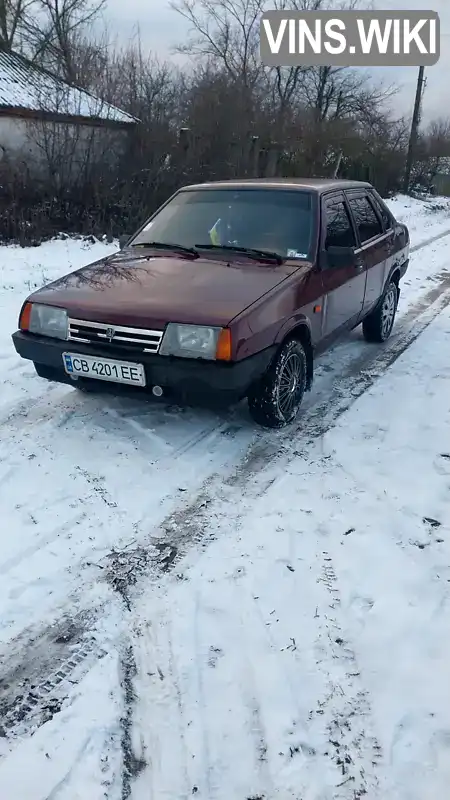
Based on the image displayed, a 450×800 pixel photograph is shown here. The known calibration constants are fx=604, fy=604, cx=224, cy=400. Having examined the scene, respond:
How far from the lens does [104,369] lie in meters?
3.78

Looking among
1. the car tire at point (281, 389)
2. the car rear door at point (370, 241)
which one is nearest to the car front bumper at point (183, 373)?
the car tire at point (281, 389)

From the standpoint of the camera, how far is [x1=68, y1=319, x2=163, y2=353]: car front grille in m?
3.67

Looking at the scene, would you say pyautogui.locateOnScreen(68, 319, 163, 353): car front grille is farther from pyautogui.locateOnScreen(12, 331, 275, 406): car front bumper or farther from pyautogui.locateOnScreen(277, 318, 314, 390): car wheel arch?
pyautogui.locateOnScreen(277, 318, 314, 390): car wheel arch

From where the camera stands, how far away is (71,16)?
2445cm

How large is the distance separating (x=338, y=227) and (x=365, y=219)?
0.91m

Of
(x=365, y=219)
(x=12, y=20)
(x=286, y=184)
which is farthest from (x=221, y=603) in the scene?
(x=12, y=20)

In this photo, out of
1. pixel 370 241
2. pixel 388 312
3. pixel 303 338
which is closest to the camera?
pixel 303 338

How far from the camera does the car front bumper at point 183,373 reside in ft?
11.8

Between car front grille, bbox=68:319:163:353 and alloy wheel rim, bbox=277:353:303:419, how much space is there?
3.04 ft

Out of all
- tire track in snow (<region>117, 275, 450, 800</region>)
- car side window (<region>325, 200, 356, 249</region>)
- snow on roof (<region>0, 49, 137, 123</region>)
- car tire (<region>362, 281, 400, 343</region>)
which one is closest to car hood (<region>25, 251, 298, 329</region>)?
car side window (<region>325, 200, 356, 249</region>)

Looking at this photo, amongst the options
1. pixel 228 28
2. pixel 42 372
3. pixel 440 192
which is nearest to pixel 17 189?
pixel 42 372

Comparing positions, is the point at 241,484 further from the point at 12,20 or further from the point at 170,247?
the point at 12,20

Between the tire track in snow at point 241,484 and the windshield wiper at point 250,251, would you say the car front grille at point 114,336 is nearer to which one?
the tire track in snow at point 241,484

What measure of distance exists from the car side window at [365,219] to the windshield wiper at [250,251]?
1412mm
